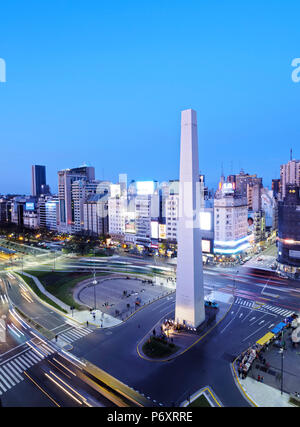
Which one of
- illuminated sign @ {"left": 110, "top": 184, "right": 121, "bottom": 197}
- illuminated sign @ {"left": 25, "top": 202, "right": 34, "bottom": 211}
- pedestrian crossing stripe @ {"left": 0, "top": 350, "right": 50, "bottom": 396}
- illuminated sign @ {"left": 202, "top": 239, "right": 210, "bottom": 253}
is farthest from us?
illuminated sign @ {"left": 25, "top": 202, "right": 34, "bottom": 211}

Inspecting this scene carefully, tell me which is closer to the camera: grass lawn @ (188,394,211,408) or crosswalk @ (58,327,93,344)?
grass lawn @ (188,394,211,408)

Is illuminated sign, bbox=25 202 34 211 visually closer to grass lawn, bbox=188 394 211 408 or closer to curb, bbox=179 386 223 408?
curb, bbox=179 386 223 408

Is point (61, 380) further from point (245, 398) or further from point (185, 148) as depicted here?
point (185, 148)

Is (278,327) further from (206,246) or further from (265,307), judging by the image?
(206,246)

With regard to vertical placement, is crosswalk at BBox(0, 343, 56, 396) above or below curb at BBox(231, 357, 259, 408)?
below

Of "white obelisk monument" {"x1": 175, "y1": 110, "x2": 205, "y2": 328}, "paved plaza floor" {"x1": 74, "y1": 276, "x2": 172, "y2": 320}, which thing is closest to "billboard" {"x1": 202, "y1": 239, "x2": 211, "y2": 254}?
"paved plaza floor" {"x1": 74, "y1": 276, "x2": 172, "y2": 320}

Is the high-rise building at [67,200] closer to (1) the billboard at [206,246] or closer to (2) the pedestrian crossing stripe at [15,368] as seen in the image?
(1) the billboard at [206,246]

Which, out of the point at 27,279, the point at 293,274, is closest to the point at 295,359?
the point at 293,274

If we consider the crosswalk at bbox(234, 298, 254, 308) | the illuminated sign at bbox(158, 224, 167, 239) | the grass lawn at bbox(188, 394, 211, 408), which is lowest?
the crosswalk at bbox(234, 298, 254, 308)

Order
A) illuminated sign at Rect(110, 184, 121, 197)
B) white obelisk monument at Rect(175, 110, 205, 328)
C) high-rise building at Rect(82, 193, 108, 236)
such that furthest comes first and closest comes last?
high-rise building at Rect(82, 193, 108, 236), illuminated sign at Rect(110, 184, 121, 197), white obelisk monument at Rect(175, 110, 205, 328)
